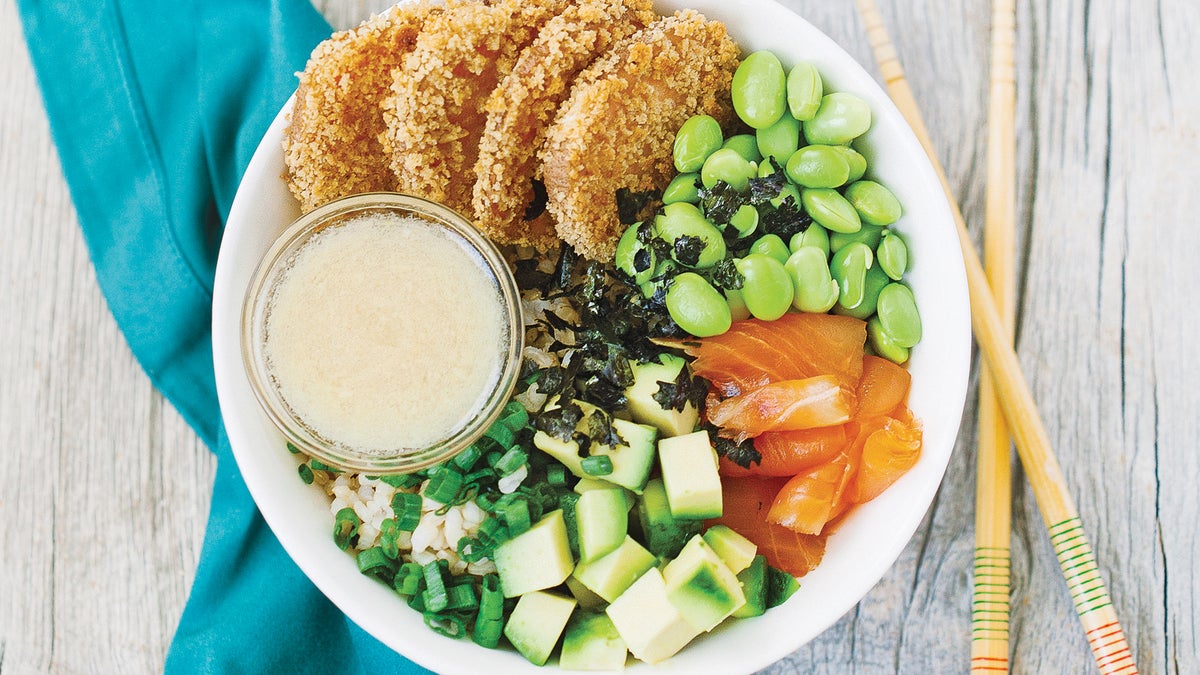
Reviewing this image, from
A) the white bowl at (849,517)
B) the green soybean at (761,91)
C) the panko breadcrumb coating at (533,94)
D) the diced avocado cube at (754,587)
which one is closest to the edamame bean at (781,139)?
the green soybean at (761,91)

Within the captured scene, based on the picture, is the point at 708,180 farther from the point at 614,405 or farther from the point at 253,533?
the point at 253,533

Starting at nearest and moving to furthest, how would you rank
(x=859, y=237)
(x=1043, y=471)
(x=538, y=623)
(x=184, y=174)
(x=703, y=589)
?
(x=703, y=589) < (x=538, y=623) < (x=859, y=237) < (x=1043, y=471) < (x=184, y=174)

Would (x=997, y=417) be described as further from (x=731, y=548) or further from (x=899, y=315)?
(x=731, y=548)

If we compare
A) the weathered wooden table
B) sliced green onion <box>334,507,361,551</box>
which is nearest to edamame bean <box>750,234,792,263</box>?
the weathered wooden table

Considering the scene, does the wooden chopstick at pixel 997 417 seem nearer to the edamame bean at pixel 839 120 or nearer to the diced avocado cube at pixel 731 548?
the edamame bean at pixel 839 120

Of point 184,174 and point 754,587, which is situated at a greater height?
point 184,174

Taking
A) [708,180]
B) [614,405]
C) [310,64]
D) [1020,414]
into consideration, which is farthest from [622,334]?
[1020,414]

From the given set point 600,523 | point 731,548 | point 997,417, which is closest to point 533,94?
point 600,523

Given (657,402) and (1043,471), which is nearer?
(657,402)
